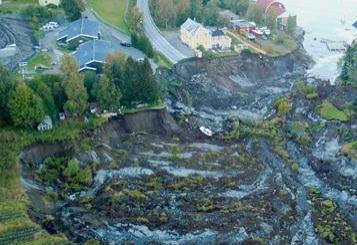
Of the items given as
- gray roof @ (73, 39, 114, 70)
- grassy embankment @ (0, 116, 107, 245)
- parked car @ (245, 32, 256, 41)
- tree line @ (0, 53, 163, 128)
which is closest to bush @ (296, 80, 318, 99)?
parked car @ (245, 32, 256, 41)

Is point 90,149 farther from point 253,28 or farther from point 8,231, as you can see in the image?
point 253,28

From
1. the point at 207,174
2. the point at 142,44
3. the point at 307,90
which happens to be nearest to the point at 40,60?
the point at 142,44

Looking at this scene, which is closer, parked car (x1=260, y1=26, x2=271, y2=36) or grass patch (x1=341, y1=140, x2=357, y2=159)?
grass patch (x1=341, y1=140, x2=357, y2=159)

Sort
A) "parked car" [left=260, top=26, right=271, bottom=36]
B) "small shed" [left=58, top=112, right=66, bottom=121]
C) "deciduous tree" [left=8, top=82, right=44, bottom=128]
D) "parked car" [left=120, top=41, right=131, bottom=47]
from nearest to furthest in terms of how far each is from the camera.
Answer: "deciduous tree" [left=8, top=82, right=44, bottom=128]
"small shed" [left=58, top=112, right=66, bottom=121]
"parked car" [left=120, top=41, right=131, bottom=47]
"parked car" [left=260, top=26, right=271, bottom=36]

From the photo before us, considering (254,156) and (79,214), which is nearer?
(79,214)

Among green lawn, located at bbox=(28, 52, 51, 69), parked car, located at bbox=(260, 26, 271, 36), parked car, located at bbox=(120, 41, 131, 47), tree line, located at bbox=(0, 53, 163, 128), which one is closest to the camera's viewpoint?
tree line, located at bbox=(0, 53, 163, 128)

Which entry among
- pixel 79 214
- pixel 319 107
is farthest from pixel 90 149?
pixel 319 107

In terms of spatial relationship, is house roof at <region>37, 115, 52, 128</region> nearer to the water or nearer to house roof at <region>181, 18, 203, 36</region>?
house roof at <region>181, 18, 203, 36</region>
